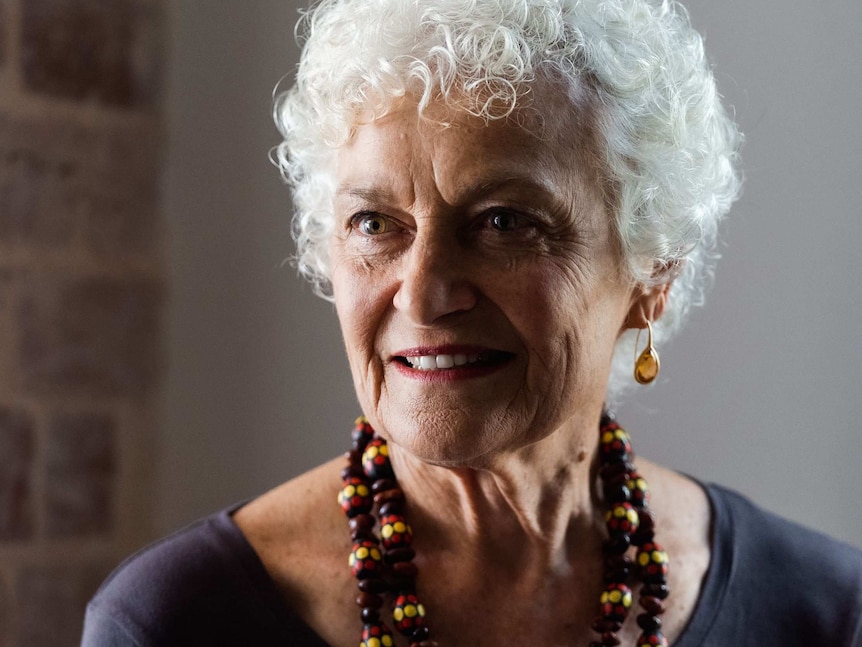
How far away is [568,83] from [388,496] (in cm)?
66

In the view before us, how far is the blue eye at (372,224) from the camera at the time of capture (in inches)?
54.0

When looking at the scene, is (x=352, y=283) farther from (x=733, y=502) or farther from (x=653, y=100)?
(x=733, y=502)

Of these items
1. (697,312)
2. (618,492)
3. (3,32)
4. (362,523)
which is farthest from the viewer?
(3,32)

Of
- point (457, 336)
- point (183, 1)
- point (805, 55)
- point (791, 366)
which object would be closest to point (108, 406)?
point (183, 1)

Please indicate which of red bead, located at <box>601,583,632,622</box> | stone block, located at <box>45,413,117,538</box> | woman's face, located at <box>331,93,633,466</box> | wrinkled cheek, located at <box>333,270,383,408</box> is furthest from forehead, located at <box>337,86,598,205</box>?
stone block, located at <box>45,413,117,538</box>

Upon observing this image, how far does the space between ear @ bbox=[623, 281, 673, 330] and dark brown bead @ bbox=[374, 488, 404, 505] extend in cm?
43

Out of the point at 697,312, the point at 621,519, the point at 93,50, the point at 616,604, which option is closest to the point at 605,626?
the point at 616,604

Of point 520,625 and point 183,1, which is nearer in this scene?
point 520,625

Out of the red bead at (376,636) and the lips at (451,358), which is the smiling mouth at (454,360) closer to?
the lips at (451,358)

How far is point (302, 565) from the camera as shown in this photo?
150 cm

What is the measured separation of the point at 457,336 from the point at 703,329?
84 centimetres

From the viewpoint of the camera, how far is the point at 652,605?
5.07ft

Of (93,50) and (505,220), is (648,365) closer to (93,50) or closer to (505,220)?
(505,220)

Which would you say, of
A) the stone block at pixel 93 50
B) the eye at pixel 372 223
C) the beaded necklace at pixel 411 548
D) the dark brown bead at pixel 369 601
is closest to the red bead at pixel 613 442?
the beaded necklace at pixel 411 548
